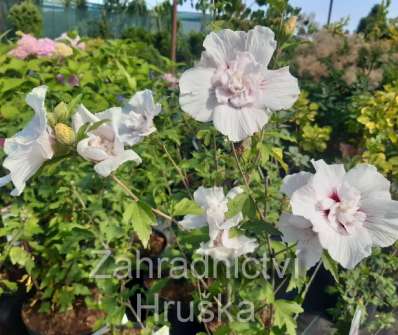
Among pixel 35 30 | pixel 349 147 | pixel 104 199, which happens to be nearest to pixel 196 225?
pixel 104 199

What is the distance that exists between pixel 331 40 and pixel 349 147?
67.8 inches

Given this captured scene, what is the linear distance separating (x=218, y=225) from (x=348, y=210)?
0.38 meters

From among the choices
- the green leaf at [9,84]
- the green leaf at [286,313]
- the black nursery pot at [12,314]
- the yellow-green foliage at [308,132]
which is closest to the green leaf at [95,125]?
the green leaf at [286,313]

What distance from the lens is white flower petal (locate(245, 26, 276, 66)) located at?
2.64 feet

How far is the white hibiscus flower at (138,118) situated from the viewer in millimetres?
1012

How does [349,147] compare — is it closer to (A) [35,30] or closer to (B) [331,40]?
(B) [331,40]

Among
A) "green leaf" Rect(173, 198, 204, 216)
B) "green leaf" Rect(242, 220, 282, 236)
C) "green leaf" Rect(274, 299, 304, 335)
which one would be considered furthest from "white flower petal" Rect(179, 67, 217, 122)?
"green leaf" Rect(274, 299, 304, 335)

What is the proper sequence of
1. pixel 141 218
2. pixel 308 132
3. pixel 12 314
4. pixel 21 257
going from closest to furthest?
pixel 141 218 < pixel 21 257 < pixel 12 314 < pixel 308 132

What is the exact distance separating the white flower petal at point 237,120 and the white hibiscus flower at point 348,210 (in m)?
0.13

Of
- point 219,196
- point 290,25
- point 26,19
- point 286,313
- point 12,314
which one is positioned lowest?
point 12,314

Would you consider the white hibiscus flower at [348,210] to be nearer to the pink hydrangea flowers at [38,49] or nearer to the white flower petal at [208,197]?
the white flower petal at [208,197]

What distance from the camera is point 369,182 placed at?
0.81 m

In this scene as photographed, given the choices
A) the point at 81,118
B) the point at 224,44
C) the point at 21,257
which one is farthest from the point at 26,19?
the point at 224,44

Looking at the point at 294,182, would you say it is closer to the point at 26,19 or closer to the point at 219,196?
the point at 219,196
